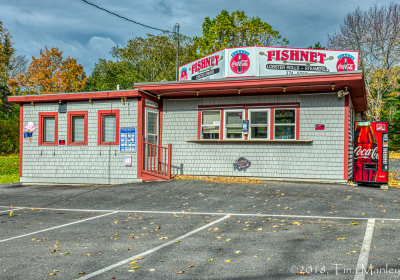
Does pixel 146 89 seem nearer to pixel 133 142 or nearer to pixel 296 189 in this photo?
pixel 133 142

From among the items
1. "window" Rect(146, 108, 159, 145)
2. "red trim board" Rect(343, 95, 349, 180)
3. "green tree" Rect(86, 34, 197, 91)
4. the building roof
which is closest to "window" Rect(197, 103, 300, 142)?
the building roof

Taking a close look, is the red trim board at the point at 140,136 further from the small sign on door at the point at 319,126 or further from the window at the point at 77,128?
the small sign on door at the point at 319,126

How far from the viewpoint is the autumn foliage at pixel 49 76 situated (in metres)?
35.7

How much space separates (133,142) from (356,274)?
1027 centimetres

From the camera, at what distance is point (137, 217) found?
25.0 feet

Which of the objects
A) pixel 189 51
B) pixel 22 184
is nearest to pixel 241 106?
pixel 22 184

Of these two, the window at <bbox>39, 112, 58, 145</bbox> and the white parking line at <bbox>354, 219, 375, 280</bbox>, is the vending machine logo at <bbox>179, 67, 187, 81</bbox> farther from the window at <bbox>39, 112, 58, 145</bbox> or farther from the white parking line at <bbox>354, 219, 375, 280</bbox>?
the white parking line at <bbox>354, 219, 375, 280</bbox>

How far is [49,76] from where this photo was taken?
36500mm

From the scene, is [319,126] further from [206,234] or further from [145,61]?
[145,61]

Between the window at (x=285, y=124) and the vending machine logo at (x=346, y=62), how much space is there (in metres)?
4.49

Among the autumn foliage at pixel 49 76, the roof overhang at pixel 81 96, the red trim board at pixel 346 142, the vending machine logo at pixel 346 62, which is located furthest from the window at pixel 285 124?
the autumn foliage at pixel 49 76

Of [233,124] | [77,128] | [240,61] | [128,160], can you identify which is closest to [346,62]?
[240,61]

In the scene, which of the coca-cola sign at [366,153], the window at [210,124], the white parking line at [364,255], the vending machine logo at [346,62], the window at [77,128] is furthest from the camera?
the vending machine logo at [346,62]

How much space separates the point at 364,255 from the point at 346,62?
40.9 feet
